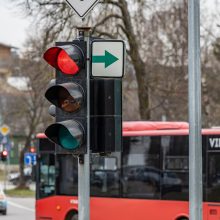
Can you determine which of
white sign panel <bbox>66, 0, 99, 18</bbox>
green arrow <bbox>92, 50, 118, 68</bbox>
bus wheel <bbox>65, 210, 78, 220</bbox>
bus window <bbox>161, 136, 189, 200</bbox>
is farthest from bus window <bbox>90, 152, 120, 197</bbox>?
white sign panel <bbox>66, 0, 99, 18</bbox>

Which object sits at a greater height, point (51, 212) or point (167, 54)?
point (167, 54)

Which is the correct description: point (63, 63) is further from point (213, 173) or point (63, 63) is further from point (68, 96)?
point (213, 173)

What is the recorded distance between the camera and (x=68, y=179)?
23.3 m

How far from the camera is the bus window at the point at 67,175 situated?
23.2m

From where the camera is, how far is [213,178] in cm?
1978

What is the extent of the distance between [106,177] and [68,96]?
14.1 meters

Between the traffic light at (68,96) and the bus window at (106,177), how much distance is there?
13672 mm

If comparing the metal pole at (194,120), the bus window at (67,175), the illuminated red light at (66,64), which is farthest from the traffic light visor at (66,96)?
the bus window at (67,175)

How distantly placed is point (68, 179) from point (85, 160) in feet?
50.5

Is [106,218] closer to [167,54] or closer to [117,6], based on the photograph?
[117,6]

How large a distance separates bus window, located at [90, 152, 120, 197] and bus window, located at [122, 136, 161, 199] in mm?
244

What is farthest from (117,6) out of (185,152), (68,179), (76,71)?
(76,71)

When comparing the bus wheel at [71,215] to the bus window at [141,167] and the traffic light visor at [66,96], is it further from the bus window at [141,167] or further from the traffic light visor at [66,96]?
the traffic light visor at [66,96]

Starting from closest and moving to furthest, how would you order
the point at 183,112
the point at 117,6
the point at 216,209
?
the point at 216,209, the point at 117,6, the point at 183,112
